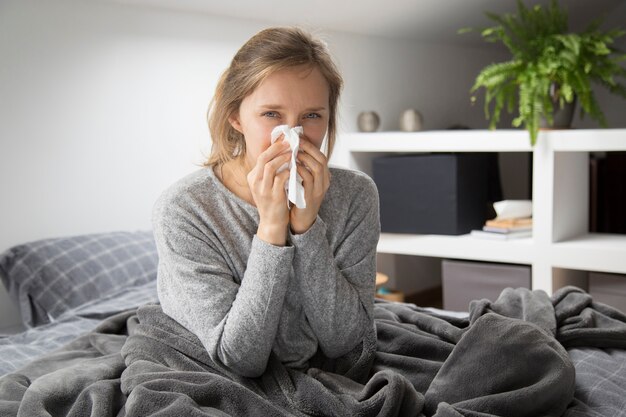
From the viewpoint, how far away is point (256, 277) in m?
1.40

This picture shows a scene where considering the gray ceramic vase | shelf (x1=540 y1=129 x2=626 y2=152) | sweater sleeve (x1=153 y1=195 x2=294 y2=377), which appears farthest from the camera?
the gray ceramic vase

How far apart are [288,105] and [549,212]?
1.82 m

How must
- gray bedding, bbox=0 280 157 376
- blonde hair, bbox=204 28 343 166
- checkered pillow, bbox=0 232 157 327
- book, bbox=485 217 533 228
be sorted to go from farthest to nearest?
1. book, bbox=485 217 533 228
2. checkered pillow, bbox=0 232 157 327
3. gray bedding, bbox=0 280 157 376
4. blonde hair, bbox=204 28 343 166

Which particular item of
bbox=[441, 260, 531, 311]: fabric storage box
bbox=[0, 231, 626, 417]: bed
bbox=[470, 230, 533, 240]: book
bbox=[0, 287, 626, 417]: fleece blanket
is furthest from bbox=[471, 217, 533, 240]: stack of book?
bbox=[0, 287, 626, 417]: fleece blanket

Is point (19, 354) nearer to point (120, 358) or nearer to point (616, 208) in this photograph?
point (120, 358)

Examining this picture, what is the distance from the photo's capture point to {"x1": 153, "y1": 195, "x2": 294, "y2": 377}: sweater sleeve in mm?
1388

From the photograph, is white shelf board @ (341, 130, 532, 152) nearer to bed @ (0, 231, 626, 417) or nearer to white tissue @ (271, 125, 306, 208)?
bed @ (0, 231, 626, 417)

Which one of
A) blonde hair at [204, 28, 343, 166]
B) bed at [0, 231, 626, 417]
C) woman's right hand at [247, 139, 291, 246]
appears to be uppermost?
blonde hair at [204, 28, 343, 166]

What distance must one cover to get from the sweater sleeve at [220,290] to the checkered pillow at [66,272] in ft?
3.08

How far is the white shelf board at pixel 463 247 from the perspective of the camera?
3.09 m

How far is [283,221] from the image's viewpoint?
144 cm

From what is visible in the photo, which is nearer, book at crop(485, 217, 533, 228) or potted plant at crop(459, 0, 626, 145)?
potted plant at crop(459, 0, 626, 145)

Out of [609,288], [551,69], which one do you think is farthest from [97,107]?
[609,288]

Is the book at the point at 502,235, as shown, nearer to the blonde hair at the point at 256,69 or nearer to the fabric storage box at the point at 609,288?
the fabric storage box at the point at 609,288
